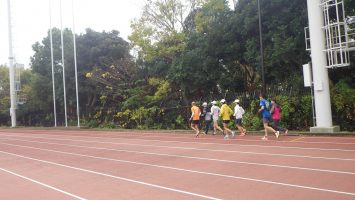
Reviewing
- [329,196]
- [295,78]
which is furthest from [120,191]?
[295,78]

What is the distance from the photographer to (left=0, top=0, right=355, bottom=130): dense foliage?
1950cm

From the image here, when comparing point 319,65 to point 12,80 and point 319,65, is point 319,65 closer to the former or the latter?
point 319,65

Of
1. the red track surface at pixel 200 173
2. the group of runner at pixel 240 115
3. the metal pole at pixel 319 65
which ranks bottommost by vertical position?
the red track surface at pixel 200 173

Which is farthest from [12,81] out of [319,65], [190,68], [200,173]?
[200,173]

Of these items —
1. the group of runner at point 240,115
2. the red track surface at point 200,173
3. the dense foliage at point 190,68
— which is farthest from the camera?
the dense foliage at point 190,68

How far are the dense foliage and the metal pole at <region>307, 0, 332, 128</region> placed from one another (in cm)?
133

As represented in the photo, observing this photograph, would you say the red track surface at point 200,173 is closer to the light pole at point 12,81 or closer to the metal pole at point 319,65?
the metal pole at point 319,65

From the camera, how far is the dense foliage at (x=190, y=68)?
1950 cm

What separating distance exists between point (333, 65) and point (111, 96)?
23998 mm

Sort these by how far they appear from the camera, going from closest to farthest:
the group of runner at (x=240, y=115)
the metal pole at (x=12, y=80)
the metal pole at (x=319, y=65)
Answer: the group of runner at (x=240, y=115) < the metal pole at (x=319, y=65) < the metal pole at (x=12, y=80)

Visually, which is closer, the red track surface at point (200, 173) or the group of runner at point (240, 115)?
the red track surface at point (200, 173)

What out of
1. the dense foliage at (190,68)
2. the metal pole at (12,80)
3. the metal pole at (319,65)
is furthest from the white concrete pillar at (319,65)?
the metal pole at (12,80)

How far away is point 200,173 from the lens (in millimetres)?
9078

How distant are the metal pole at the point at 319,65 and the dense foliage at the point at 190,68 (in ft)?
4.37
